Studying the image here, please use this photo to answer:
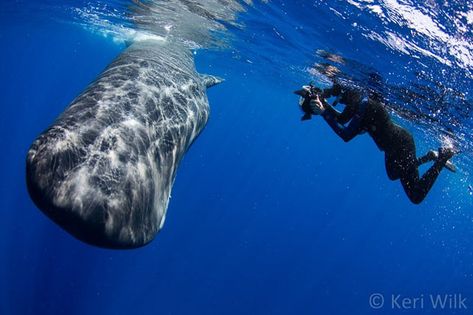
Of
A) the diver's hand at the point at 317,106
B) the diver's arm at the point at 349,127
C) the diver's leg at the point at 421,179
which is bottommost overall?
the diver's leg at the point at 421,179

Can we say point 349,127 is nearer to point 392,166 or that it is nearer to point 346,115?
point 346,115

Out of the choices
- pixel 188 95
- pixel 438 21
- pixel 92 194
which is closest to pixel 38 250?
pixel 188 95

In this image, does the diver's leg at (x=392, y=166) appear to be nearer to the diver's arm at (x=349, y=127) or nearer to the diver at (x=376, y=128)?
the diver at (x=376, y=128)

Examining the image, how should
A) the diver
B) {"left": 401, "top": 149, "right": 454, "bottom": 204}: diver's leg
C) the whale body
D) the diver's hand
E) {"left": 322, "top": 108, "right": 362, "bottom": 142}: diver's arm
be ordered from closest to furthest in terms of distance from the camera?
the whale body < the diver's hand < the diver < {"left": 322, "top": 108, "right": 362, "bottom": 142}: diver's arm < {"left": 401, "top": 149, "right": 454, "bottom": 204}: diver's leg

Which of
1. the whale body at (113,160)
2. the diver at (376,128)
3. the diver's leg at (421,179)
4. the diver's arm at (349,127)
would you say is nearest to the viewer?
the whale body at (113,160)

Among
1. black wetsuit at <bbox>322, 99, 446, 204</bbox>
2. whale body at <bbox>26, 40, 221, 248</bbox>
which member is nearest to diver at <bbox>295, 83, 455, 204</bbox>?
black wetsuit at <bbox>322, 99, 446, 204</bbox>

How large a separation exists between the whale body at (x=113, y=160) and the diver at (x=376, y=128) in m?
2.83

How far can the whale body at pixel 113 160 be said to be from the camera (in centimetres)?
345

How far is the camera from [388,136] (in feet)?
26.5

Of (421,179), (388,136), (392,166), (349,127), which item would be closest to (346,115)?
(349,127)

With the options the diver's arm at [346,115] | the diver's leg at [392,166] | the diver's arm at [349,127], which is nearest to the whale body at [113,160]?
the diver's arm at [349,127]

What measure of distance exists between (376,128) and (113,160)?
5.99m

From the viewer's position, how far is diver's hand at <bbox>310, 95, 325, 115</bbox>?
23.1ft

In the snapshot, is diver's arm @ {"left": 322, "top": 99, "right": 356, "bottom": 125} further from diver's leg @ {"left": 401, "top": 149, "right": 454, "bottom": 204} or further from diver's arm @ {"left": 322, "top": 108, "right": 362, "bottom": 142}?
diver's leg @ {"left": 401, "top": 149, "right": 454, "bottom": 204}
